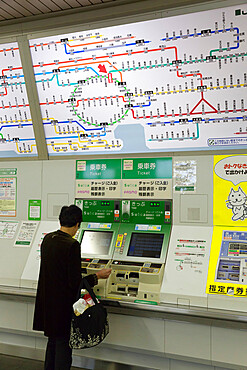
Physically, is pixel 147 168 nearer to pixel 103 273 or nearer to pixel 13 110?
pixel 103 273

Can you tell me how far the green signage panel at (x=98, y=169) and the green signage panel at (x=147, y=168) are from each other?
0.28 ft

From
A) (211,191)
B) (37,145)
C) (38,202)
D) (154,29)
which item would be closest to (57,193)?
(38,202)

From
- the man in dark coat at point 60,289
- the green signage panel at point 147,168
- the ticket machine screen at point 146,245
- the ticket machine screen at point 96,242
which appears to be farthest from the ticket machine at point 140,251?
the man in dark coat at point 60,289

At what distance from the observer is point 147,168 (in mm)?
3947

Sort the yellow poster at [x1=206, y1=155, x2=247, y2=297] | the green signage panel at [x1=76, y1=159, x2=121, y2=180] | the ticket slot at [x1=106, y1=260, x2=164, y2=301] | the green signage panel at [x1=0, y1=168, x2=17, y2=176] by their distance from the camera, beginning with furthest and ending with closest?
the green signage panel at [x1=0, y1=168, x2=17, y2=176]
the green signage panel at [x1=76, y1=159, x2=121, y2=180]
the ticket slot at [x1=106, y1=260, x2=164, y2=301]
the yellow poster at [x1=206, y1=155, x2=247, y2=297]

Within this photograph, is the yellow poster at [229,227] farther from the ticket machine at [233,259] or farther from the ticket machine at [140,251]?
the ticket machine at [140,251]

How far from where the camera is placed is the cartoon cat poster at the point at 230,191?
Result: 11.7 ft

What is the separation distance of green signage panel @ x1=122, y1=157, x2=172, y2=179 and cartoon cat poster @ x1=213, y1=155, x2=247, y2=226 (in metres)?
0.46

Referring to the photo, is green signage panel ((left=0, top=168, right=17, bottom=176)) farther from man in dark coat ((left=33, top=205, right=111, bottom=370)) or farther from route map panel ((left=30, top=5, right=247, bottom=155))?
man in dark coat ((left=33, top=205, right=111, bottom=370))

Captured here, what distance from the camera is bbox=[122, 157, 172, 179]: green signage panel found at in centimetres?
388

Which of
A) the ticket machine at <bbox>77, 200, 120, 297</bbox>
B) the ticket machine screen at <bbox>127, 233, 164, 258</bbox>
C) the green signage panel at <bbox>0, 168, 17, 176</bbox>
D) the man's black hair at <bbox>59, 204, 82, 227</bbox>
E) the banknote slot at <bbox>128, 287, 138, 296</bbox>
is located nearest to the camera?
the man's black hair at <bbox>59, 204, 82, 227</bbox>

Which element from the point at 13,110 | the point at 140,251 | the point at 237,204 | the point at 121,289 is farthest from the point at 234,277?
the point at 13,110

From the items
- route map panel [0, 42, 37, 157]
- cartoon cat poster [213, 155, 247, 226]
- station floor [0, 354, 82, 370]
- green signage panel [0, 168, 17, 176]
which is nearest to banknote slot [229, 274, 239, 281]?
cartoon cat poster [213, 155, 247, 226]

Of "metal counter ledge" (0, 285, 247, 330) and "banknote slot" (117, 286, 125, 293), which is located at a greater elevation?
"banknote slot" (117, 286, 125, 293)
